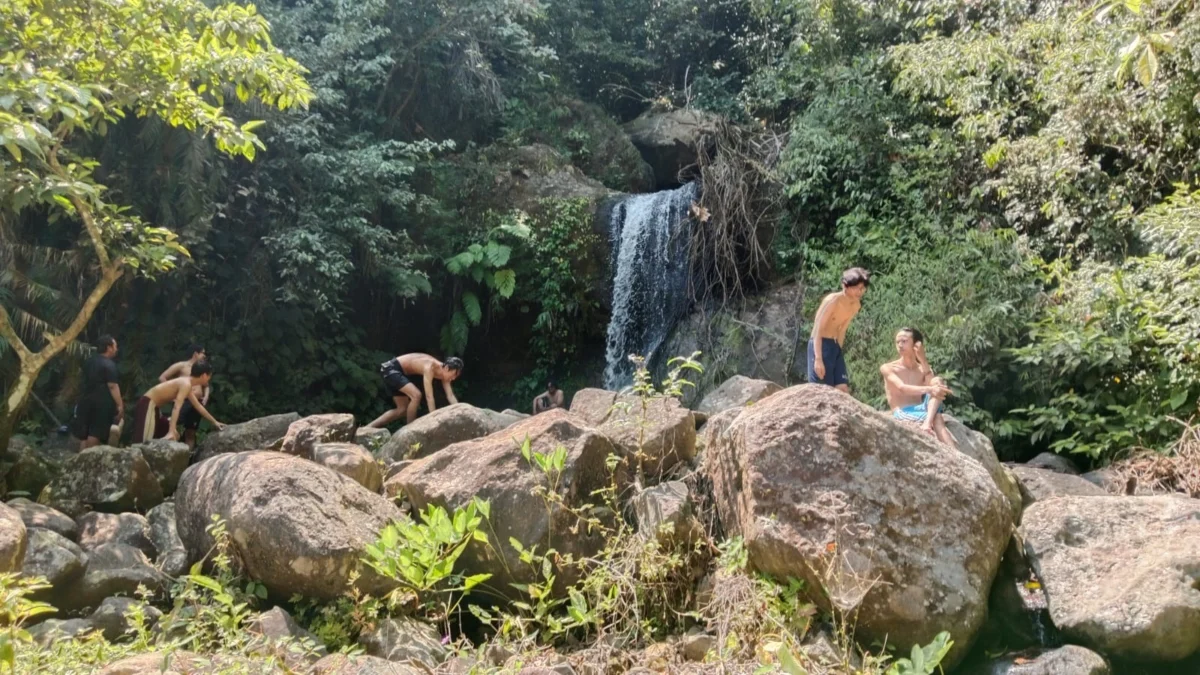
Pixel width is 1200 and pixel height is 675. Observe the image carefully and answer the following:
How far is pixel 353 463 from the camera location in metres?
6.37

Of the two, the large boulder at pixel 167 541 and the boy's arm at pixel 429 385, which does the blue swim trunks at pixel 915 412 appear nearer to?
the large boulder at pixel 167 541

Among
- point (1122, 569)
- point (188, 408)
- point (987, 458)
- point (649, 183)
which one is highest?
point (649, 183)

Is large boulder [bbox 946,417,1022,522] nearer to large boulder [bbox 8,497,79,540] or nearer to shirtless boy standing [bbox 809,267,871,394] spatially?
shirtless boy standing [bbox 809,267,871,394]

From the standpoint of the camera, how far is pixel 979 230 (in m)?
10.5

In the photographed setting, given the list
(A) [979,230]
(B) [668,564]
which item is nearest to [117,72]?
(B) [668,564]

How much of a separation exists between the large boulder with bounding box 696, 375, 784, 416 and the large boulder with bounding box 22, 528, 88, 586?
455 cm

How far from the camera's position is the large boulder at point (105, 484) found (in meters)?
6.75

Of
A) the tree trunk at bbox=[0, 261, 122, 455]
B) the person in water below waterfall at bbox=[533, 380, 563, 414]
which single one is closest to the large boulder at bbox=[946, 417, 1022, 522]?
the tree trunk at bbox=[0, 261, 122, 455]

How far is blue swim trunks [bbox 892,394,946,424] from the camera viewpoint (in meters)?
6.19

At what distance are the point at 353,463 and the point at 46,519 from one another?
6.53ft

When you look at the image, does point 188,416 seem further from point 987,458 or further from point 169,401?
point 987,458

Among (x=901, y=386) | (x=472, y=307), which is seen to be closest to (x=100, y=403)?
(x=472, y=307)

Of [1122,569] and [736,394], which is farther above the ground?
[1122,569]

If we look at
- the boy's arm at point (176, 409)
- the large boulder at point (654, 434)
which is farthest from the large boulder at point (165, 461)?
the large boulder at point (654, 434)
